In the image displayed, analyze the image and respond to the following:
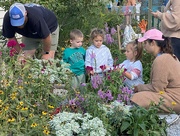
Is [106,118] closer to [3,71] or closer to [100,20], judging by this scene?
[3,71]

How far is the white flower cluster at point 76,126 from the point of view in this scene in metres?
3.27

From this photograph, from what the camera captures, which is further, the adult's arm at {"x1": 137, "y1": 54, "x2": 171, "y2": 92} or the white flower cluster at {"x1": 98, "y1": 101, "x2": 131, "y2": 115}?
the adult's arm at {"x1": 137, "y1": 54, "x2": 171, "y2": 92}

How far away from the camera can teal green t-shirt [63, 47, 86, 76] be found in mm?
5430

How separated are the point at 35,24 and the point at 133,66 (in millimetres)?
1364

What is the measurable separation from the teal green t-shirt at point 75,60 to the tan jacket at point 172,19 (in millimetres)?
1258

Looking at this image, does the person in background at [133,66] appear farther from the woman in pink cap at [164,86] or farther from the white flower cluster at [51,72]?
the white flower cluster at [51,72]

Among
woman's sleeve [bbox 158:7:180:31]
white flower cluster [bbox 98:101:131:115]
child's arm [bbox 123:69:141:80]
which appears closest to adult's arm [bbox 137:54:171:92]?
child's arm [bbox 123:69:141:80]

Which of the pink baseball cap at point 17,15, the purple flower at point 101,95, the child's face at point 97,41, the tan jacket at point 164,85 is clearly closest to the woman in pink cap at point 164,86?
the tan jacket at point 164,85

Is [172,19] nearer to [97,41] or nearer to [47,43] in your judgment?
[97,41]

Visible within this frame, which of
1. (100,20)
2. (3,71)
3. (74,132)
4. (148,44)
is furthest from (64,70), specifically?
(100,20)

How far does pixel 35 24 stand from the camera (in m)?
4.79

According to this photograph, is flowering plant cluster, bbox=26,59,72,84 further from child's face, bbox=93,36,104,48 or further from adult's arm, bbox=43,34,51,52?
child's face, bbox=93,36,104,48

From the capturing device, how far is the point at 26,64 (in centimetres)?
404

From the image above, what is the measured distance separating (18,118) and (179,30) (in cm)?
308
